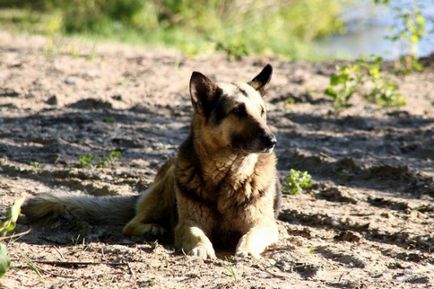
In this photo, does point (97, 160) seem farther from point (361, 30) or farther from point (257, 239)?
point (361, 30)

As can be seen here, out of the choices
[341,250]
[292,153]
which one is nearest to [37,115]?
[292,153]

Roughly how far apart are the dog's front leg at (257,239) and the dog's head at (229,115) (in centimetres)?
53

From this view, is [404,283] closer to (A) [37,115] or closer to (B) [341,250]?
(B) [341,250]

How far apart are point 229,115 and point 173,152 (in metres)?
3.01

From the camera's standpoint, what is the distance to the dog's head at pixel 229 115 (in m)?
6.05

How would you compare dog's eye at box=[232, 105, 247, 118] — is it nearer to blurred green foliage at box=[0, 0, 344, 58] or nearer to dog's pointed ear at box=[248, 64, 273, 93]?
dog's pointed ear at box=[248, 64, 273, 93]

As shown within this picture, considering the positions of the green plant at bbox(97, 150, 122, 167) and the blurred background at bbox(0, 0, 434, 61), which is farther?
the blurred background at bbox(0, 0, 434, 61)

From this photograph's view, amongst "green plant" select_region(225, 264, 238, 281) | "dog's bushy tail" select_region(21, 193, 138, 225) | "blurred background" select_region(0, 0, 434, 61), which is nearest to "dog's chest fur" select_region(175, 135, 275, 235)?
"dog's bushy tail" select_region(21, 193, 138, 225)

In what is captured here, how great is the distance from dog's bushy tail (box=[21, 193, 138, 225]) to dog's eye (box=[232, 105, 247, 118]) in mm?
1201

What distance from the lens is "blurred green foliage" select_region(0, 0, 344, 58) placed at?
19.7 meters

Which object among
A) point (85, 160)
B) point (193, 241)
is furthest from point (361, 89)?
point (193, 241)

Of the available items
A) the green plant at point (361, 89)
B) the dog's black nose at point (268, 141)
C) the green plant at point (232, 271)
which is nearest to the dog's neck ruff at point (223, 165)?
the dog's black nose at point (268, 141)

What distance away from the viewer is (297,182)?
7.65 m

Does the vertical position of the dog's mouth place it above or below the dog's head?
below
